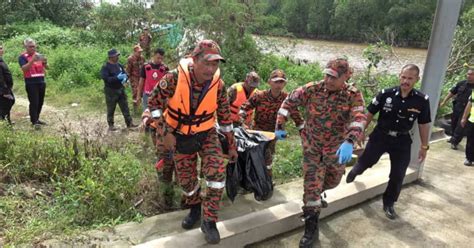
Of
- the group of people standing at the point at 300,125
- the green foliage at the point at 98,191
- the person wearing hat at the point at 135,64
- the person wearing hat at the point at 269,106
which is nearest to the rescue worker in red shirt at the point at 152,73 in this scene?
the person wearing hat at the point at 135,64

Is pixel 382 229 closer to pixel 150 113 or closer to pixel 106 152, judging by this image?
pixel 150 113


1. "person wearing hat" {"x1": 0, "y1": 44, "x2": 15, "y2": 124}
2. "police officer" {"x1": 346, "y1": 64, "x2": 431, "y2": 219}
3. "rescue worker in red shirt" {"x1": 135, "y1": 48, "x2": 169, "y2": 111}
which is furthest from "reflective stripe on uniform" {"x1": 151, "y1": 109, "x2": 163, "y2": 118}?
"person wearing hat" {"x1": 0, "y1": 44, "x2": 15, "y2": 124}

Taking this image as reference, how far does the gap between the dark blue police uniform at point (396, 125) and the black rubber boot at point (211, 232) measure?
2093 millimetres

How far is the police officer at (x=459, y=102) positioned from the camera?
273 inches

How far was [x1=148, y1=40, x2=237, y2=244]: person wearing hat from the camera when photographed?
3.17 m

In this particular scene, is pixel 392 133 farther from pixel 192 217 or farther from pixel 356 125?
pixel 192 217

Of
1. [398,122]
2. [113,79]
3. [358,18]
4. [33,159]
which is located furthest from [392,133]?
[358,18]

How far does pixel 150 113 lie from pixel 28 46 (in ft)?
17.2

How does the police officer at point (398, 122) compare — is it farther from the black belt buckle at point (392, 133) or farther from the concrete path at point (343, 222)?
the concrete path at point (343, 222)

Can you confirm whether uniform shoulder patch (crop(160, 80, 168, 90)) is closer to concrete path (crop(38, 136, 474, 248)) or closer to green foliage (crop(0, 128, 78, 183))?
concrete path (crop(38, 136, 474, 248))

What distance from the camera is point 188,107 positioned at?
324 cm

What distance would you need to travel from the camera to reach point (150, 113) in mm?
3307

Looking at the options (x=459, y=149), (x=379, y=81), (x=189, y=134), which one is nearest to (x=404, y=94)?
(x=189, y=134)

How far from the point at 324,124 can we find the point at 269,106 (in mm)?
1151
